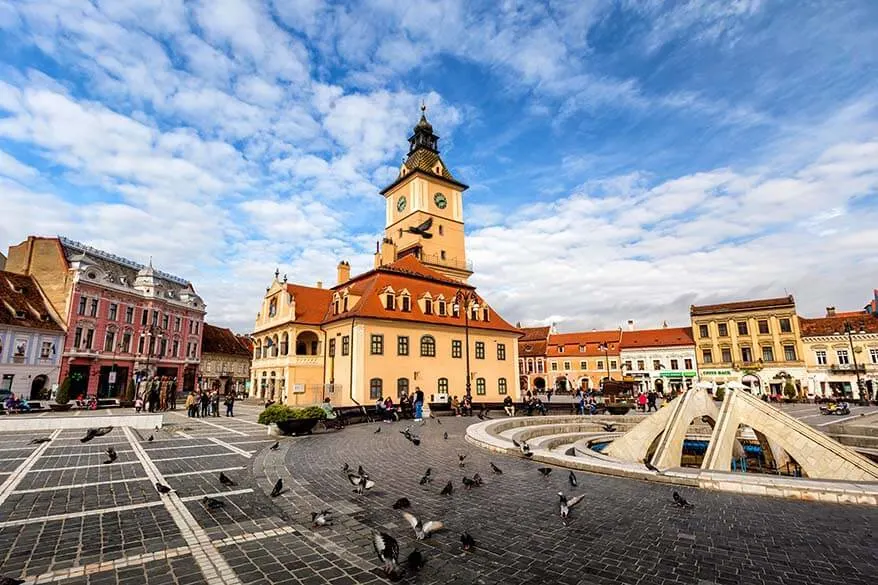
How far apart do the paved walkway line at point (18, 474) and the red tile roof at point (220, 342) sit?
188ft

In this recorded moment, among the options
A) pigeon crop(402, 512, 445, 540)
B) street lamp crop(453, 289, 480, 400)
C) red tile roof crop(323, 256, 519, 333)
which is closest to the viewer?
pigeon crop(402, 512, 445, 540)

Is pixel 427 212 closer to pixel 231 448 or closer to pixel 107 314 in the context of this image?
pixel 107 314

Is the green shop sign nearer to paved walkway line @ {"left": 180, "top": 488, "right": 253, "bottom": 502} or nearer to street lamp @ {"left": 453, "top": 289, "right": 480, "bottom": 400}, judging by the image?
street lamp @ {"left": 453, "top": 289, "right": 480, "bottom": 400}

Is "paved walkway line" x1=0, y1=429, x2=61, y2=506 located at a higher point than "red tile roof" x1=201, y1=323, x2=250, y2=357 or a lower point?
lower

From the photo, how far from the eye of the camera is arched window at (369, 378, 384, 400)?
103ft

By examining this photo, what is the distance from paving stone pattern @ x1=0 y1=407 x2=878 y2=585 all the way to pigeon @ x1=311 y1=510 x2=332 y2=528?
135mm

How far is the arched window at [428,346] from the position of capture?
34719 mm

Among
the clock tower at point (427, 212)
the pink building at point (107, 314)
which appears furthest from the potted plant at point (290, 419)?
the clock tower at point (427, 212)

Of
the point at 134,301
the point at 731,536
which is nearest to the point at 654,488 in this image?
the point at 731,536

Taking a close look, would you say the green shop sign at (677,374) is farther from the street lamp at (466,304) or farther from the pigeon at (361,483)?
the pigeon at (361,483)

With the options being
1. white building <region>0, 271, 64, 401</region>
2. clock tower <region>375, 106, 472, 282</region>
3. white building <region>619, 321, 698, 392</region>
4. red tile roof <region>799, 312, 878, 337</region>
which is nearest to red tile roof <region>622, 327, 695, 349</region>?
white building <region>619, 321, 698, 392</region>

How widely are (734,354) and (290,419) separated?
5887 cm

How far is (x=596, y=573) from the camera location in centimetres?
509

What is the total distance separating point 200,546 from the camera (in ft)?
19.3
